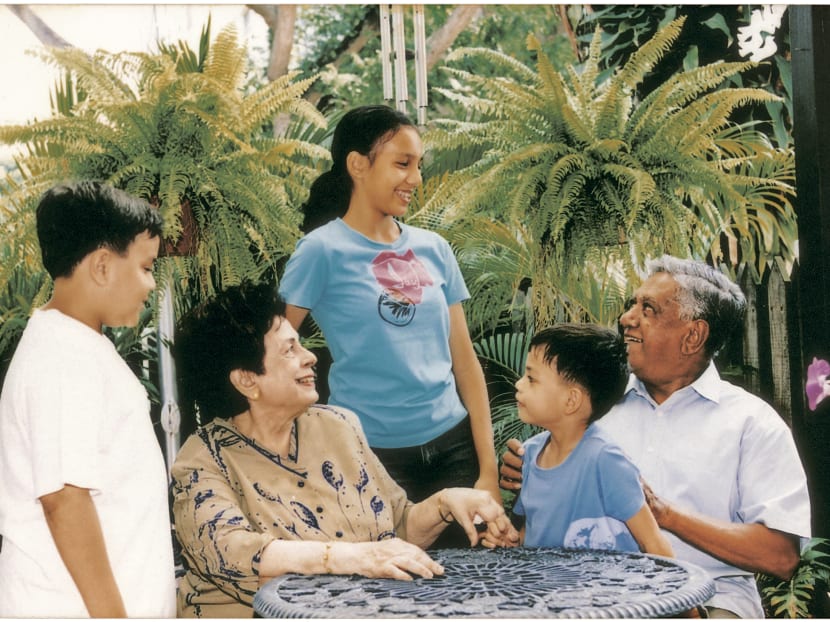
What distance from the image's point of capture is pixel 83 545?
1.87 meters

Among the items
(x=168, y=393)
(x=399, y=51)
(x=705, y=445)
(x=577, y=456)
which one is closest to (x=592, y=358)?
(x=577, y=456)

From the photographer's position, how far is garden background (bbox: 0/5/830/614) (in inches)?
95.2

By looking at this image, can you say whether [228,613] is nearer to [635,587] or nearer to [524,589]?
[524,589]

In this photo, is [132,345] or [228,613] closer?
[228,613]

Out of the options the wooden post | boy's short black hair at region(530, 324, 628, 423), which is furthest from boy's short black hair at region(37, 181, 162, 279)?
the wooden post

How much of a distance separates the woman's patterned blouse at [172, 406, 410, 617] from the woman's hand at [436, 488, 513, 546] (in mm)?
127

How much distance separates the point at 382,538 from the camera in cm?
223

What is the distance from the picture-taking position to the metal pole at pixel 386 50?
105 inches

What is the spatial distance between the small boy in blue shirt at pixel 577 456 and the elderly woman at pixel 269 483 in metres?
0.17

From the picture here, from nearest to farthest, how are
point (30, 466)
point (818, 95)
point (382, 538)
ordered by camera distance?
point (30, 466), point (382, 538), point (818, 95)

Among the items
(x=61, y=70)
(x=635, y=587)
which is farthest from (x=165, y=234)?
(x=635, y=587)

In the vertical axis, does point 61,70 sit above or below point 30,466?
above

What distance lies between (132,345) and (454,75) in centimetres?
121

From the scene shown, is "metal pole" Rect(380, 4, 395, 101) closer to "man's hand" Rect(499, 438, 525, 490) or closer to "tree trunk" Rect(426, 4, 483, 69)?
"tree trunk" Rect(426, 4, 483, 69)
